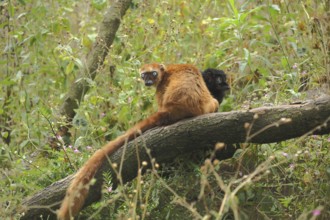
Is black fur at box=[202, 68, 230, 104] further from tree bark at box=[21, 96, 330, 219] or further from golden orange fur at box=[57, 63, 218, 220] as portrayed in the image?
tree bark at box=[21, 96, 330, 219]

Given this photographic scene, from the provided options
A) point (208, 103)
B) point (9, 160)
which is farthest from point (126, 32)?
point (208, 103)

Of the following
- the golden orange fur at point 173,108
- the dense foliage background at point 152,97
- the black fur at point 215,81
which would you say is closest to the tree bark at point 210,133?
the golden orange fur at point 173,108

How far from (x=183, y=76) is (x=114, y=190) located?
119 centimetres

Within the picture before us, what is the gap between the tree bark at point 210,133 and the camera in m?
5.26

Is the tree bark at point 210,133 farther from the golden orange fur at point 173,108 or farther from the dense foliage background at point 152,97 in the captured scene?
the dense foliage background at point 152,97

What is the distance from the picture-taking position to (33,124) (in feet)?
26.3

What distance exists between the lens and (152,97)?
7.29m

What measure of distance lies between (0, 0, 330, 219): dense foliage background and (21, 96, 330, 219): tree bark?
196mm

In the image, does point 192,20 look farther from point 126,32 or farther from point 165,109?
point 165,109

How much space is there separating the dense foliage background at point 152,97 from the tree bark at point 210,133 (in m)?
0.20

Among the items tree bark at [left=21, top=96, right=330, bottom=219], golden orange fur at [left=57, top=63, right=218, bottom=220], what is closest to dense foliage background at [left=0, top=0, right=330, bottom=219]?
tree bark at [left=21, top=96, right=330, bottom=219]

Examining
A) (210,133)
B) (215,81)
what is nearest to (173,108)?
(210,133)

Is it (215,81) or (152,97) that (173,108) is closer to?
(215,81)

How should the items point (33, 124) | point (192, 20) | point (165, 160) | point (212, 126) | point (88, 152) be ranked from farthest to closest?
point (192, 20) < point (33, 124) < point (88, 152) < point (165, 160) < point (212, 126)
